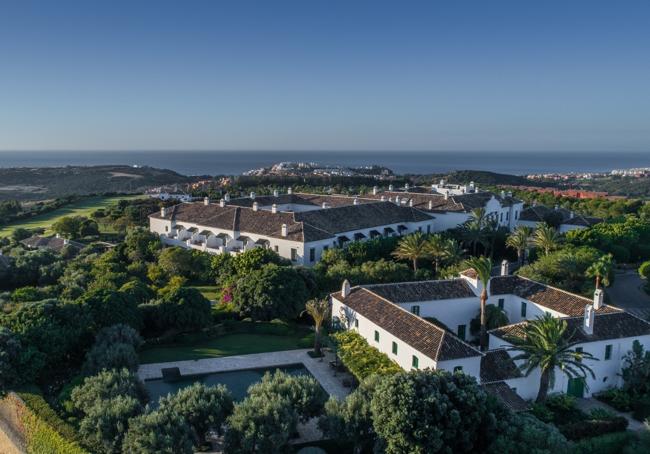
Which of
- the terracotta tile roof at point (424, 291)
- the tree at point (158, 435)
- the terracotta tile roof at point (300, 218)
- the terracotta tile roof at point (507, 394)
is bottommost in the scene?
the terracotta tile roof at point (507, 394)

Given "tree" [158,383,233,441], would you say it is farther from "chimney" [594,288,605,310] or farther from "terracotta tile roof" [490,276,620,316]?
"chimney" [594,288,605,310]

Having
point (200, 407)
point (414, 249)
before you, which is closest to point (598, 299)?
point (414, 249)

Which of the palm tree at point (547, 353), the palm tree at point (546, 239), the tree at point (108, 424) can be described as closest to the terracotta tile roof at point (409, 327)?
the palm tree at point (547, 353)

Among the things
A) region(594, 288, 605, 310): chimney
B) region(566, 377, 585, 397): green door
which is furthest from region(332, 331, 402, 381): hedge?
region(594, 288, 605, 310): chimney

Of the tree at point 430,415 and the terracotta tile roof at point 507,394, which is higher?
the tree at point 430,415

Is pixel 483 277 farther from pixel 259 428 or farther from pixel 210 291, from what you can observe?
pixel 210 291

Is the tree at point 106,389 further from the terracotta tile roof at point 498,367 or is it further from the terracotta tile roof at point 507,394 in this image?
the terracotta tile roof at point 498,367

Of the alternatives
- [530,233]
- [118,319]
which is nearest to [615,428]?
[118,319]
